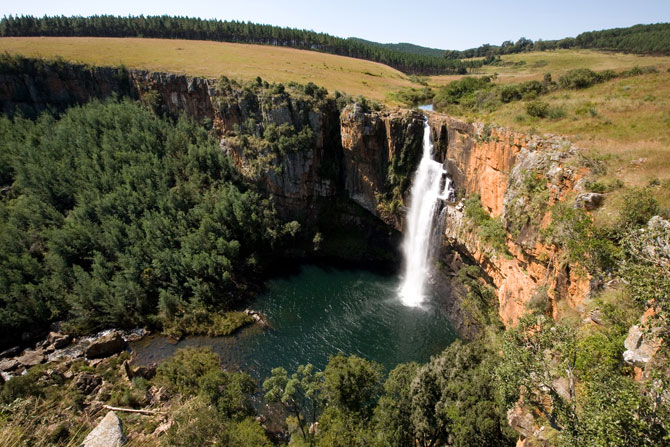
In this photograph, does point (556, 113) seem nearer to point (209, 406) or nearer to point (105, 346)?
point (209, 406)

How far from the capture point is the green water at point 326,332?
31.5 m

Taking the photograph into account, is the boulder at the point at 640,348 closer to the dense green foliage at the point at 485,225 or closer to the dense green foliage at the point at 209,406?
the dense green foliage at the point at 485,225

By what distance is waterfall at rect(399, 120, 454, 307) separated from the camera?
129 feet

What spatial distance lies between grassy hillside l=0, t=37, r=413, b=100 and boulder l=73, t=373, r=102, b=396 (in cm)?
4732

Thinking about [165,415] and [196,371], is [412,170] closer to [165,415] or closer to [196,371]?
[196,371]

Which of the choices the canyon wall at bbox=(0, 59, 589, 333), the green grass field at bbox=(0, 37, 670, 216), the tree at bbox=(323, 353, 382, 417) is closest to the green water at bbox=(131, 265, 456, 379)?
the canyon wall at bbox=(0, 59, 589, 333)

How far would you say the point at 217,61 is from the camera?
222ft

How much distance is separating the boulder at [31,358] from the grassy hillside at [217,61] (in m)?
46.4

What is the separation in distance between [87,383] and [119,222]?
2049cm

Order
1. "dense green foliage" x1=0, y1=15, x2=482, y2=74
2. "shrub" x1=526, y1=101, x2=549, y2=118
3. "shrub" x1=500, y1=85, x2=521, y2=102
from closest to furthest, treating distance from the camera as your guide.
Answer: "shrub" x1=526, y1=101, x2=549, y2=118 < "shrub" x1=500, y1=85, x2=521, y2=102 < "dense green foliage" x1=0, y1=15, x2=482, y2=74

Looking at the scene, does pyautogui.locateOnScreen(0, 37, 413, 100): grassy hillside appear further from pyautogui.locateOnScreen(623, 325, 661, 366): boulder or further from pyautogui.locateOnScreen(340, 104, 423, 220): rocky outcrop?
pyautogui.locateOnScreen(623, 325, 661, 366): boulder

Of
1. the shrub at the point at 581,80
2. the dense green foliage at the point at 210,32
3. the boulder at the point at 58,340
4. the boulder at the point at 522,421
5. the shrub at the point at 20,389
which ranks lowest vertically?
the boulder at the point at 58,340

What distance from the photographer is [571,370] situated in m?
12.1

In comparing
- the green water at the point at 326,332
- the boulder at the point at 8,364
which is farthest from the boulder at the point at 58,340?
the green water at the point at 326,332
